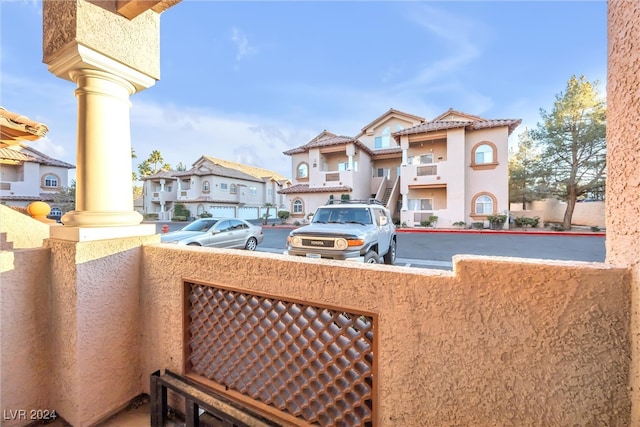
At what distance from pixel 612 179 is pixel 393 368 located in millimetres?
1648

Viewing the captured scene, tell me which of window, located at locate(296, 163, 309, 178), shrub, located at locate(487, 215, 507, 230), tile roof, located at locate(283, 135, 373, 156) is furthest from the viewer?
window, located at locate(296, 163, 309, 178)

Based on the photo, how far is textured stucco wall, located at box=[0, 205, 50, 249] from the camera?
2.68 m

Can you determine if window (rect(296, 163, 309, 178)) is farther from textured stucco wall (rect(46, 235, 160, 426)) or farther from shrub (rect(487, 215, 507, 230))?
textured stucco wall (rect(46, 235, 160, 426))

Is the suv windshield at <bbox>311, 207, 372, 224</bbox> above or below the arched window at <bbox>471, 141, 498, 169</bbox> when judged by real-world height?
below

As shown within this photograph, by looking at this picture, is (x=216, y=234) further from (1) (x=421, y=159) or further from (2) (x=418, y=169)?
(1) (x=421, y=159)

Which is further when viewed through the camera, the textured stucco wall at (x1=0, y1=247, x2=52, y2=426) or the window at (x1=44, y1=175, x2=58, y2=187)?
the window at (x1=44, y1=175, x2=58, y2=187)

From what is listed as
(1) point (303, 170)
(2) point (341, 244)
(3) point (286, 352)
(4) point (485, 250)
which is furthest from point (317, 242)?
(1) point (303, 170)

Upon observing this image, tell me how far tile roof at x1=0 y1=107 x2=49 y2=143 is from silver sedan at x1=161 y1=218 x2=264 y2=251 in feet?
14.9

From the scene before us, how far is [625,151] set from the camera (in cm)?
124

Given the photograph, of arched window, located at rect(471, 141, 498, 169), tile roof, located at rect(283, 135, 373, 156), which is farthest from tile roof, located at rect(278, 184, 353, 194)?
arched window, located at rect(471, 141, 498, 169)

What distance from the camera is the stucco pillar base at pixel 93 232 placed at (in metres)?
2.39

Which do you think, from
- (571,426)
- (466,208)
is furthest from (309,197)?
(571,426)

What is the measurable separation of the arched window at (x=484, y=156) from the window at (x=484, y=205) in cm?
222

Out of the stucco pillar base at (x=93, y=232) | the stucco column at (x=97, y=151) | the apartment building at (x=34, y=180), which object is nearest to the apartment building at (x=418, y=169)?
the stucco pillar base at (x=93, y=232)
